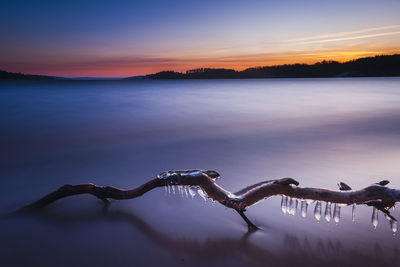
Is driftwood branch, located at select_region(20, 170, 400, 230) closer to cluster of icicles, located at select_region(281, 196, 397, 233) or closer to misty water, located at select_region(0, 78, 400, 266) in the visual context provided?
cluster of icicles, located at select_region(281, 196, 397, 233)

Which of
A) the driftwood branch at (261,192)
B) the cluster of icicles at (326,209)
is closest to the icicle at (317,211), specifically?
the cluster of icicles at (326,209)

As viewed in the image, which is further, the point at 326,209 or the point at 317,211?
the point at 326,209

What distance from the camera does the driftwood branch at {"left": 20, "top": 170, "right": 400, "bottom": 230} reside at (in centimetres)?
293

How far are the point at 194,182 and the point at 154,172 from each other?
362 cm

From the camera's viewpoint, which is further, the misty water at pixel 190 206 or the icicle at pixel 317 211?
the misty water at pixel 190 206

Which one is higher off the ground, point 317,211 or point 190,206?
point 317,211

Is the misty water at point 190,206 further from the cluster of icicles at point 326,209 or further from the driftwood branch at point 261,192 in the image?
the driftwood branch at point 261,192

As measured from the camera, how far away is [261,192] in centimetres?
Result: 325

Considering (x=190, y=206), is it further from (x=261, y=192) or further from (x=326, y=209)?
(x=326, y=209)

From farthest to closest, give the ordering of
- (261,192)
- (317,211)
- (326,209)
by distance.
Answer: (261,192)
(326,209)
(317,211)

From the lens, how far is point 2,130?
42.0 feet

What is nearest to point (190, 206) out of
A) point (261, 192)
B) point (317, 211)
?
point (261, 192)

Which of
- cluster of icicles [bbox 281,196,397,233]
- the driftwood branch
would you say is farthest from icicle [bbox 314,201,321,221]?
the driftwood branch

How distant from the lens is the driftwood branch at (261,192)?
2926mm
